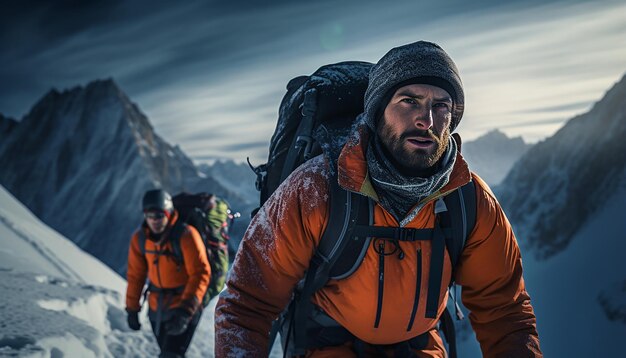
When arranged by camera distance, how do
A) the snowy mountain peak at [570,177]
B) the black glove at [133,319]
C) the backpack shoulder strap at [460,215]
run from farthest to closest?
the snowy mountain peak at [570,177]
the black glove at [133,319]
the backpack shoulder strap at [460,215]

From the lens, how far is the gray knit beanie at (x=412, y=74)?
7.56ft

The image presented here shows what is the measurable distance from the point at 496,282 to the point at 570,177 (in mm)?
60283

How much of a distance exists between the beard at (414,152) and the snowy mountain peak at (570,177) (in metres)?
48.1

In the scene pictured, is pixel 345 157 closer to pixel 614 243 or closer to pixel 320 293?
pixel 320 293

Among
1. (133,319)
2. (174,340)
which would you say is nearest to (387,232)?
(174,340)

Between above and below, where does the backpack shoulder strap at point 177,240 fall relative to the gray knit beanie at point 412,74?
below

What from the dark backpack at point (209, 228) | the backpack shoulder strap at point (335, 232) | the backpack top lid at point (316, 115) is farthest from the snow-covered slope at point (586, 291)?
the backpack shoulder strap at point (335, 232)

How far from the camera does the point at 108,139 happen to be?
5192 inches

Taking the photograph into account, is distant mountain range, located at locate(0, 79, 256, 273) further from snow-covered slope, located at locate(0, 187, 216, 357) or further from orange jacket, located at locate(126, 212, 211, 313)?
orange jacket, located at locate(126, 212, 211, 313)

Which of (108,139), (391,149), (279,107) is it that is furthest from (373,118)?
(108,139)

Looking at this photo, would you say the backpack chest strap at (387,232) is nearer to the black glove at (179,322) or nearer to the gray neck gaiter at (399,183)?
the gray neck gaiter at (399,183)

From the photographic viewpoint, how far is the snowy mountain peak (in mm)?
43156

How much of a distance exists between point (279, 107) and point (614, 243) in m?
40.9

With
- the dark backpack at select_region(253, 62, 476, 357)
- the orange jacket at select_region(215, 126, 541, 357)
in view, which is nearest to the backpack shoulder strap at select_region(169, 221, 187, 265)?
→ the dark backpack at select_region(253, 62, 476, 357)
